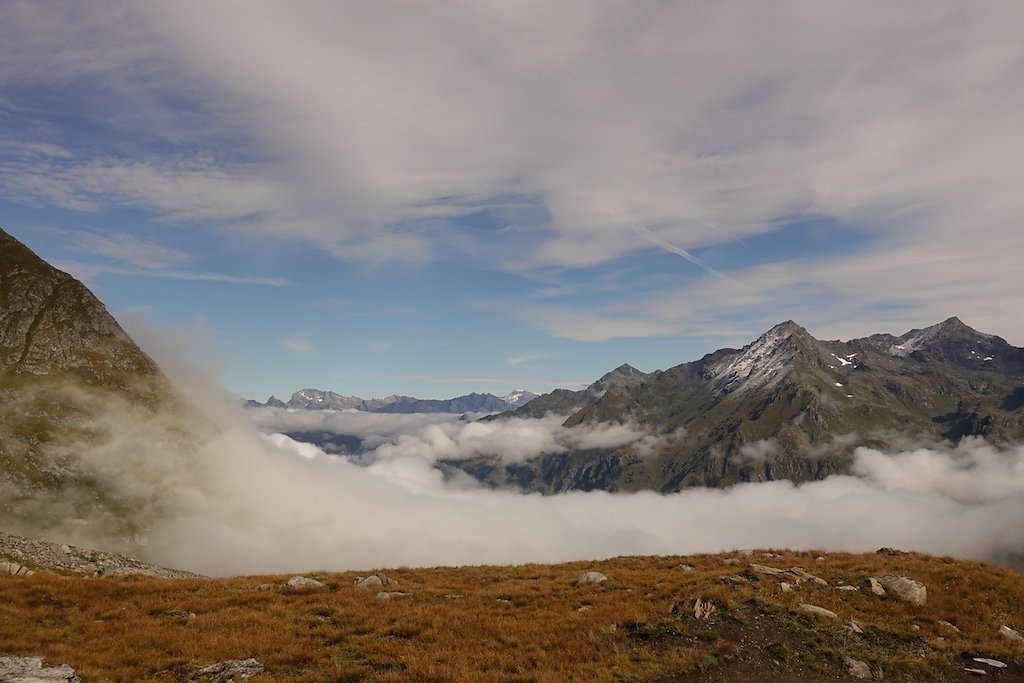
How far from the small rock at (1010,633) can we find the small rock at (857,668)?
7126mm

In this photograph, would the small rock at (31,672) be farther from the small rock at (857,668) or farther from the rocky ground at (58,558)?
the small rock at (857,668)

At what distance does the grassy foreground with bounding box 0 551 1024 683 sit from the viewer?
16.8m

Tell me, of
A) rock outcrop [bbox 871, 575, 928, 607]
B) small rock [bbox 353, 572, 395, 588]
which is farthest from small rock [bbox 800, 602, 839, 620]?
small rock [bbox 353, 572, 395, 588]

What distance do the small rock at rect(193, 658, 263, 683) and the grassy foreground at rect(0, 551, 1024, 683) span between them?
40 centimetres

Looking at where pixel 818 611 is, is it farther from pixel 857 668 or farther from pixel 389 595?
pixel 389 595

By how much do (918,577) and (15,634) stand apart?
38158 millimetres

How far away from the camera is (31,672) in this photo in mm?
14836

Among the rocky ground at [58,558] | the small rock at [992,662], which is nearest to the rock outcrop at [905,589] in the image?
the small rock at [992,662]

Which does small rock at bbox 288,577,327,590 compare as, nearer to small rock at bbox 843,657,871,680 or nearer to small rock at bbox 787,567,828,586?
small rock at bbox 843,657,871,680

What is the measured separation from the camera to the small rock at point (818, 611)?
2062cm

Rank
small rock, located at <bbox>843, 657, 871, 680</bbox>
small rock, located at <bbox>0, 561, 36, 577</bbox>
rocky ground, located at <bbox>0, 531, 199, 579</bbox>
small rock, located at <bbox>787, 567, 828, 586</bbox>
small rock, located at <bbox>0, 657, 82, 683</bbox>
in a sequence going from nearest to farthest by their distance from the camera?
small rock, located at <bbox>0, 657, 82, 683</bbox>
small rock, located at <bbox>843, 657, 871, 680</bbox>
small rock, located at <bbox>787, 567, 828, 586</bbox>
small rock, located at <bbox>0, 561, 36, 577</bbox>
rocky ground, located at <bbox>0, 531, 199, 579</bbox>

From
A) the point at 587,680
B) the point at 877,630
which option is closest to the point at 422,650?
the point at 587,680

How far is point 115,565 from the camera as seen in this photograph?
41.7 m

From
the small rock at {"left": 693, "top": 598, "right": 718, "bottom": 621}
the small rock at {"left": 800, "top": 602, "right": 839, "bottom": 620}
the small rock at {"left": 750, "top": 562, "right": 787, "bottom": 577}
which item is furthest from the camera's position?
the small rock at {"left": 750, "top": 562, "right": 787, "bottom": 577}
